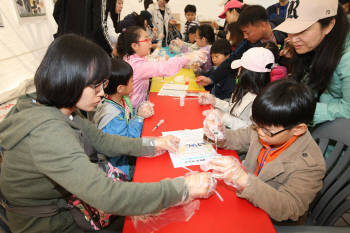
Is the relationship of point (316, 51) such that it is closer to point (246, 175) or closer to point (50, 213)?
point (246, 175)

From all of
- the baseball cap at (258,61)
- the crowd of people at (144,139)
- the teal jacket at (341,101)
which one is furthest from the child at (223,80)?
the teal jacket at (341,101)

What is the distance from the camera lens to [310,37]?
140cm

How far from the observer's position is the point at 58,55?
2.61ft

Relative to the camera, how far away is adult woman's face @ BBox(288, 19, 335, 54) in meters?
1.36

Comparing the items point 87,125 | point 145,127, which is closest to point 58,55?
point 87,125

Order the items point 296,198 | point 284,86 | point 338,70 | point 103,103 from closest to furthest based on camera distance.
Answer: point 296,198 < point 284,86 < point 338,70 < point 103,103

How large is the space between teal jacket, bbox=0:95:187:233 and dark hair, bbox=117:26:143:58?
1647mm

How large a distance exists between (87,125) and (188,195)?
2.37ft

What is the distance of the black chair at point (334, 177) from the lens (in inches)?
40.9

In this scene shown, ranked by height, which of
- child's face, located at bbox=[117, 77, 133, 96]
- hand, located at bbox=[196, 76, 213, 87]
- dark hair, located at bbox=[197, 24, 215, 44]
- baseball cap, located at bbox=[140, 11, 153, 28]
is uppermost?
baseball cap, located at bbox=[140, 11, 153, 28]

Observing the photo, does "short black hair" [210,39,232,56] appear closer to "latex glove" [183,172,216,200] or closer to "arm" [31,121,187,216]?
"latex glove" [183,172,216,200]

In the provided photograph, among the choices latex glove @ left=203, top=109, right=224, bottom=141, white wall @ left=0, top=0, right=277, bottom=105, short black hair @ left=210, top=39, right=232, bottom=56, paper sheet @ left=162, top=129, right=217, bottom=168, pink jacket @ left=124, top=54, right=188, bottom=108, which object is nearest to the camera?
paper sheet @ left=162, top=129, right=217, bottom=168

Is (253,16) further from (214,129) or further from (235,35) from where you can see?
(214,129)

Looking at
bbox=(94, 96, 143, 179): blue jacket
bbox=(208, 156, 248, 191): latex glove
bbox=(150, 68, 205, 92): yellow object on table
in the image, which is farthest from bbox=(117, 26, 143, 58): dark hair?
bbox=(208, 156, 248, 191): latex glove
